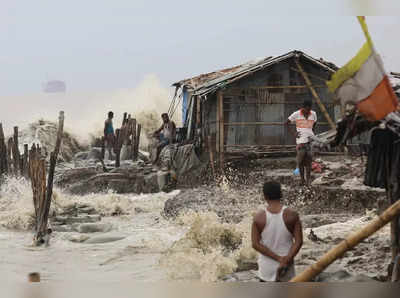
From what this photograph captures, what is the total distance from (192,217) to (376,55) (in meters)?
6.86

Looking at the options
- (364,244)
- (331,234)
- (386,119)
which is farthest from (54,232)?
(386,119)

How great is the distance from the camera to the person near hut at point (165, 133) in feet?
51.0

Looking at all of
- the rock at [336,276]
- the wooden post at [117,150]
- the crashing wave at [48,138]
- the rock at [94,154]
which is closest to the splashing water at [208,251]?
the rock at [336,276]

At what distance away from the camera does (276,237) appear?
384 centimetres

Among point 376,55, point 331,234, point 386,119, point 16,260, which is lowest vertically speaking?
point 16,260

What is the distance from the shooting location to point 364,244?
6457 mm

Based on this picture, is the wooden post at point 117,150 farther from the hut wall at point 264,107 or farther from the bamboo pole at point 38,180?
the bamboo pole at point 38,180

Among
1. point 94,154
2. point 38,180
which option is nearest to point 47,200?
point 38,180

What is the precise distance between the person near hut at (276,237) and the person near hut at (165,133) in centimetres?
1156

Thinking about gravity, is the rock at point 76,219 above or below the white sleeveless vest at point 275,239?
below

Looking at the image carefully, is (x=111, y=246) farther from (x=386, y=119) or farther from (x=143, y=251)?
(x=386, y=119)

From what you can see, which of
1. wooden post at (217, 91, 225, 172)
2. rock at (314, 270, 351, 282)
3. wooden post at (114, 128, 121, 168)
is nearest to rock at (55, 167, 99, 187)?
wooden post at (114, 128, 121, 168)

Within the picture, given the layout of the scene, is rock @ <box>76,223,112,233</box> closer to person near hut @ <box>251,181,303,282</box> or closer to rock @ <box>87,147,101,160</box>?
Answer: person near hut @ <box>251,181,303,282</box>

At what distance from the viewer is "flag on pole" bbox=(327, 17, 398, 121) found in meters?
3.13
